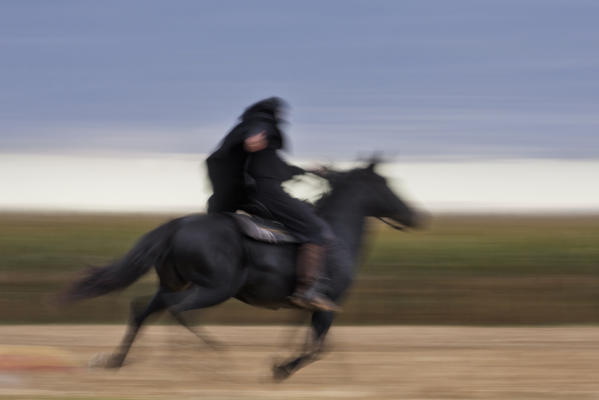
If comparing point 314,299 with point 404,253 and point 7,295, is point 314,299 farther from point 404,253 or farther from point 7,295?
point 404,253

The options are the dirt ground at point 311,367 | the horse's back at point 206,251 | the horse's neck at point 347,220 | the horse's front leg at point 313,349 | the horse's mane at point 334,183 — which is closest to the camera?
the horse's back at point 206,251

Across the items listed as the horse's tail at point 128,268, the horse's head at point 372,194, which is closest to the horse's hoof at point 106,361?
the horse's tail at point 128,268

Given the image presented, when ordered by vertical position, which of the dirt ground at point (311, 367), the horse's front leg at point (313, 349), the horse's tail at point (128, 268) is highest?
the horse's tail at point (128, 268)

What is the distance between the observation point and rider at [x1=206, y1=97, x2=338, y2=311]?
30.9 ft

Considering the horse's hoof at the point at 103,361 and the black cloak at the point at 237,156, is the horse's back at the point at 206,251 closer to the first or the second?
the black cloak at the point at 237,156

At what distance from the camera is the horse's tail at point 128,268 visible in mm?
9227

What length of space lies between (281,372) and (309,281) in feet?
2.78

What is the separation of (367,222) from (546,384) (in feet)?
7.03


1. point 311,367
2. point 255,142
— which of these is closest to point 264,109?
point 255,142

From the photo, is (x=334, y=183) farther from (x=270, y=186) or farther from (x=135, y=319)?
(x=135, y=319)

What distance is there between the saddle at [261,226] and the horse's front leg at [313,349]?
0.69 meters

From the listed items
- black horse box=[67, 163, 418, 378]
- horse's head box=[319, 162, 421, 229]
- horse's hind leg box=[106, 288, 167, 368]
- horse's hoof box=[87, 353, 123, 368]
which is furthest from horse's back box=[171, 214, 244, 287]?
horse's head box=[319, 162, 421, 229]

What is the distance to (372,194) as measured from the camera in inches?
403

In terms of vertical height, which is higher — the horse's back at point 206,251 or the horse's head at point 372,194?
→ the horse's head at point 372,194
